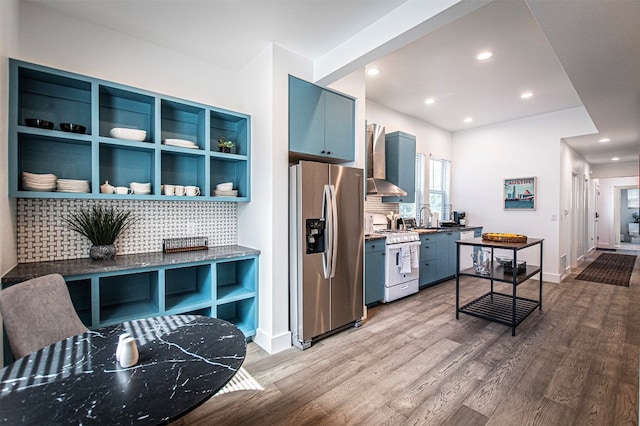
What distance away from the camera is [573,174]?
21.1ft

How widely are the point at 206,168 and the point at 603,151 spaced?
8.45 m

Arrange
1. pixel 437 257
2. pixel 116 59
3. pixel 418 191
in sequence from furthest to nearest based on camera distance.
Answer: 1. pixel 418 191
2. pixel 437 257
3. pixel 116 59

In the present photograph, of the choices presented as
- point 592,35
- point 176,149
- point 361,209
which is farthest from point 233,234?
point 592,35

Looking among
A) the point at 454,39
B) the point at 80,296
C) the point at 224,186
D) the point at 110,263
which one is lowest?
the point at 80,296

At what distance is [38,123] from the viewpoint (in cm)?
208

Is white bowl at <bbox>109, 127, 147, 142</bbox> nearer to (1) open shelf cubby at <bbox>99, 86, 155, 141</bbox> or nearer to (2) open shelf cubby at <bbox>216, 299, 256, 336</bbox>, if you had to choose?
(1) open shelf cubby at <bbox>99, 86, 155, 141</bbox>

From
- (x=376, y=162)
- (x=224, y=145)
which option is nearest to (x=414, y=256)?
(x=376, y=162)

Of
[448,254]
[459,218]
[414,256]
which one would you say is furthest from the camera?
[459,218]

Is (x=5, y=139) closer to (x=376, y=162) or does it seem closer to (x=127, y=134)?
(x=127, y=134)

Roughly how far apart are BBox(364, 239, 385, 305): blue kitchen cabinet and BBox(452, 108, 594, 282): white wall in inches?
137

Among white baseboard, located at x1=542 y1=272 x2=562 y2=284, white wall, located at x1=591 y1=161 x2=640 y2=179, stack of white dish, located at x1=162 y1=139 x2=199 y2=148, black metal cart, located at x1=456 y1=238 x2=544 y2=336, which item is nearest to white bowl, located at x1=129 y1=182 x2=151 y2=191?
stack of white dish, located at x1=162 y1=139 x2=199 y2=148

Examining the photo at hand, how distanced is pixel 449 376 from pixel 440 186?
15.5 feet

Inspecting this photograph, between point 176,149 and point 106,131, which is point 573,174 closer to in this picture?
point 176,149

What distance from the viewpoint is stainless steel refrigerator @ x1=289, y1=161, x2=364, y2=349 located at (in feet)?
9.12
